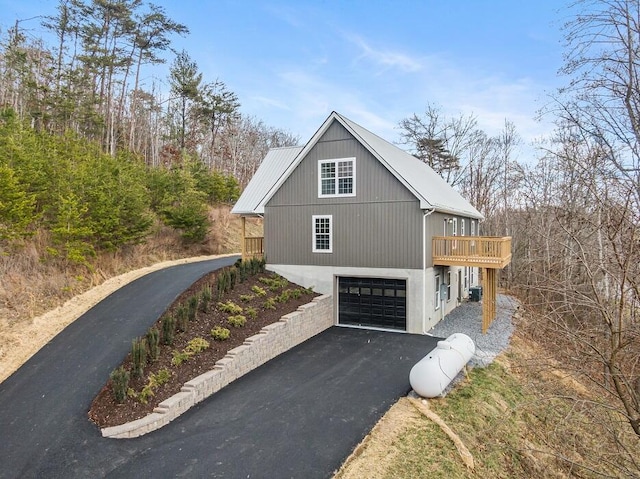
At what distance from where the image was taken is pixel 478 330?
571 inches

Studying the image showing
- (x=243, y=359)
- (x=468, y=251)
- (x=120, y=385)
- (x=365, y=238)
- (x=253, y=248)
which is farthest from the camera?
(x=253, y=248)

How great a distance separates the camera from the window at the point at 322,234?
51.7ft

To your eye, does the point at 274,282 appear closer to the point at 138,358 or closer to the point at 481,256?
the point at 138,358

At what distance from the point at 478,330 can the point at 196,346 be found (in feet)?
33.9

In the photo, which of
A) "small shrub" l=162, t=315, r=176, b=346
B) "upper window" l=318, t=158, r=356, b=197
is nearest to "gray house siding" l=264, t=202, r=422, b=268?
"upper window" l=318, t=158, r=356, b=197

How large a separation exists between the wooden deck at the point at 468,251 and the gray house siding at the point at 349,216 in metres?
1.13

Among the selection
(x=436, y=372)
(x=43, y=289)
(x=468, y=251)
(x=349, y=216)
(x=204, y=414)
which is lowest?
(x=204, y=414)

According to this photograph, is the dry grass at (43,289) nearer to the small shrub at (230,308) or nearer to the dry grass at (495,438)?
the small shrub at (230,308)

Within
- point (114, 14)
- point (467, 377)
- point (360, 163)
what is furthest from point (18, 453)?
point (114, 14)

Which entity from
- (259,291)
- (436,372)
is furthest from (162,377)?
(436,372)

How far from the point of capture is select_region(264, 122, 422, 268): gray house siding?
14492 millimetres

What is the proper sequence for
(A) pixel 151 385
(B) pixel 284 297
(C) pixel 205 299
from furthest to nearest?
(B) pixel 284 297, (C) pixel 205 299, (A) pixel 151 385

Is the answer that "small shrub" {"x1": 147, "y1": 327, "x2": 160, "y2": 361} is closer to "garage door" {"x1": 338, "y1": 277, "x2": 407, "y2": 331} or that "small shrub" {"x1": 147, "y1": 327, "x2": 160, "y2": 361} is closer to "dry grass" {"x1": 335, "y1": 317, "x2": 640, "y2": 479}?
"dry grass" {"x1": 335, "y1": 317, "x2": 640, "y2": 479}

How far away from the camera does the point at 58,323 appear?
11.0 meters
